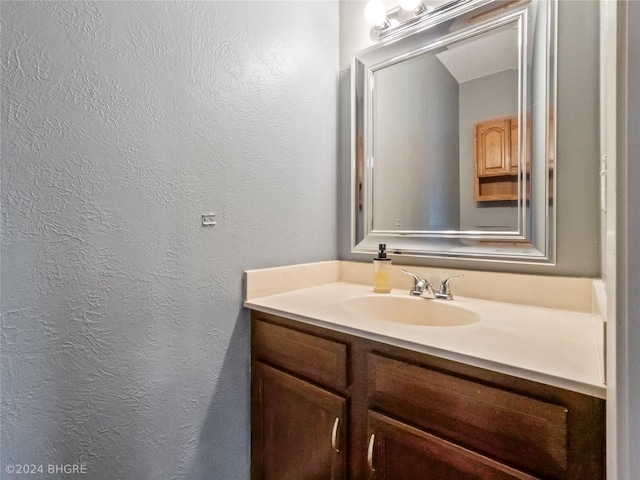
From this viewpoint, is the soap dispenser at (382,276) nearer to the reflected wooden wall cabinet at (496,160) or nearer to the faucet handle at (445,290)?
the faucet handle at (445,290)

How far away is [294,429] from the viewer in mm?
947

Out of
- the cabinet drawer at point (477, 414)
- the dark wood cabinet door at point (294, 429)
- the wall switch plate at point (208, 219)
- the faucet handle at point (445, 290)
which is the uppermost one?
the wall switch plate at point (208, 219)

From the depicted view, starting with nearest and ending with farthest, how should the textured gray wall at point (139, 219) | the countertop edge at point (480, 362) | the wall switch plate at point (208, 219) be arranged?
the countertop edge at point (480, 362) < the textured gray wall at point (139, 219) < the wall switch plate at point (208, 219)

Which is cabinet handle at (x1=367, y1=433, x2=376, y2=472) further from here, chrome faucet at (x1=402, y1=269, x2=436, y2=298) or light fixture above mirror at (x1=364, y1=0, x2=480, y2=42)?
light fixture above mirror at (x1=364, y1=0, x2=480, y2=42)

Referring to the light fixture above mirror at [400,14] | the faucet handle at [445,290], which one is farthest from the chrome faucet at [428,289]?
the light fixture above mirror at [400,14]

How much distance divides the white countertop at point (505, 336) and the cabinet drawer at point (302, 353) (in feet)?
0.18

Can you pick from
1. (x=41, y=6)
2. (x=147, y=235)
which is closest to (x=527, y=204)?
(x=147, y=235)

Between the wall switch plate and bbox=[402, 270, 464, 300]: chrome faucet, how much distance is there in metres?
0.68

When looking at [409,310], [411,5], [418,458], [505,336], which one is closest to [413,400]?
[418,458]

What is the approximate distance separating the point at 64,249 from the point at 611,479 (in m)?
1.08

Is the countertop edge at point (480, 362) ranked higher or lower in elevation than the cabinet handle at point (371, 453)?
higher

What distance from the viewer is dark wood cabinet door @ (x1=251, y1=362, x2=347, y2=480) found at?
846 mm

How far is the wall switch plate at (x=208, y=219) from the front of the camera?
3.20ft

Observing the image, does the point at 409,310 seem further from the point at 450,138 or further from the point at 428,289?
the point at 450,138
